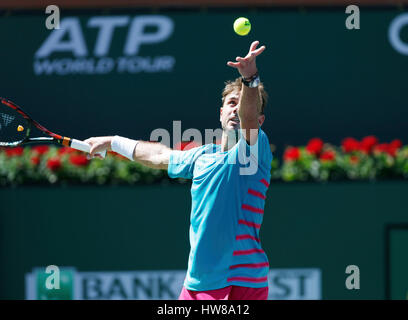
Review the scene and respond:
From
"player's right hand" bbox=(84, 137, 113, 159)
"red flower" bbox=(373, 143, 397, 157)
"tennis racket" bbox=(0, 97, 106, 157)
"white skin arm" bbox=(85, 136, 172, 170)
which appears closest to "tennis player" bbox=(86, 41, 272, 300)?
"white skin arm" bbox=(85, 136, 172, 170)

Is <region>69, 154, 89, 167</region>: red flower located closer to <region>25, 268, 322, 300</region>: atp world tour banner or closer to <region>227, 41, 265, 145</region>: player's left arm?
<region>25, 268, 322, 300</region>: atp world tour banner

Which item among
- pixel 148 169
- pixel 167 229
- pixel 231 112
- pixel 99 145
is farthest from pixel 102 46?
pixel 231 112

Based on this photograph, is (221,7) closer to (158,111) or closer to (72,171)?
(158,111)

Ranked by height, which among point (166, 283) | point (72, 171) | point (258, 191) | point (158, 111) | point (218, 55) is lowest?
point (166, 283)

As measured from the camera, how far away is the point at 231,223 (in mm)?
3787

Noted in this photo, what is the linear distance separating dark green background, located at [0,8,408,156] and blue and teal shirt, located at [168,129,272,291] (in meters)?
5.26

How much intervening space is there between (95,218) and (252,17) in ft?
12.0

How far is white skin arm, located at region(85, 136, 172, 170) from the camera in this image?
4.25m

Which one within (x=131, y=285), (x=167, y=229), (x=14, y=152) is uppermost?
(x=14, y=152)

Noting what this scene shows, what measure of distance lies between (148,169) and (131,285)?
110 centimetres

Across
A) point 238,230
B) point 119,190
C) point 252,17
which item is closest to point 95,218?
point 119,190

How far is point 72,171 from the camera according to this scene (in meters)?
6.86

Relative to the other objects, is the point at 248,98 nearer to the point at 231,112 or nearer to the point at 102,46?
the point at 231,112

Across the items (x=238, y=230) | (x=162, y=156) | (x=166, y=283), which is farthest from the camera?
(x=166, y=283)
